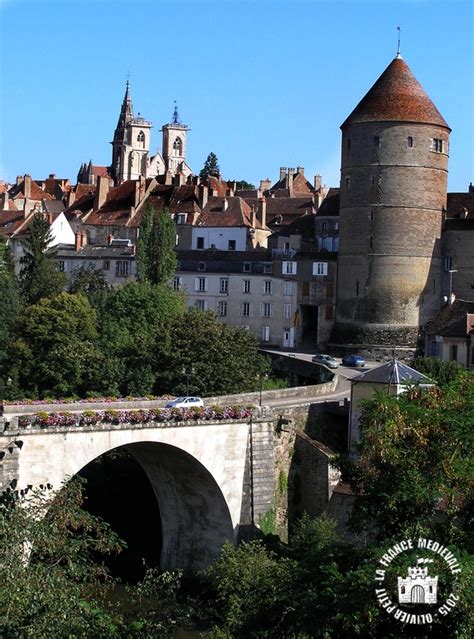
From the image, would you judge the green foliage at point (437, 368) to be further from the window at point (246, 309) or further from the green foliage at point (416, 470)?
the green foliage at point (416, 470)

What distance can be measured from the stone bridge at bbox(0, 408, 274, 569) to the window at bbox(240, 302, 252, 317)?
25343mm

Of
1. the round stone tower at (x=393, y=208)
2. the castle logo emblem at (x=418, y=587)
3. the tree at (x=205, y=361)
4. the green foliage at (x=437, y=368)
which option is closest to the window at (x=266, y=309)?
the round stone tower at (x=393, y=208)

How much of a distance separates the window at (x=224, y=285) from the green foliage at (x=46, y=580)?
38.5m

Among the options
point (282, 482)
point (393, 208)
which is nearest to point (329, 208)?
point (393, 208)

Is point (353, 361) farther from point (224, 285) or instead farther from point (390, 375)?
point (390, 375)

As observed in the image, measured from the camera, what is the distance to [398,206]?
2131 inches

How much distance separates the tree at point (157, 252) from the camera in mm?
59094

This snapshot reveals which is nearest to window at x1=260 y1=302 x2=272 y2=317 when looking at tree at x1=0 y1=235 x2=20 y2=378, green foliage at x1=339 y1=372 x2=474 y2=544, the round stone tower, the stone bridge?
the round stone tower

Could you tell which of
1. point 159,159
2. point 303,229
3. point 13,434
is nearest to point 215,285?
point 303,229

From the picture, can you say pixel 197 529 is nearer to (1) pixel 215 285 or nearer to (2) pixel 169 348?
(2) pixel 169 348

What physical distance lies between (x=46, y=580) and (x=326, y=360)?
33846 mm

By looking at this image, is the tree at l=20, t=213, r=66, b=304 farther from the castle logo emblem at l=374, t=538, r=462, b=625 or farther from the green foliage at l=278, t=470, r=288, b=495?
the castle logo emblem at l=374, t=538, r=462, b=625

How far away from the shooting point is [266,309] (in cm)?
6047

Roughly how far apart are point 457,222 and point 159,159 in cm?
6969
